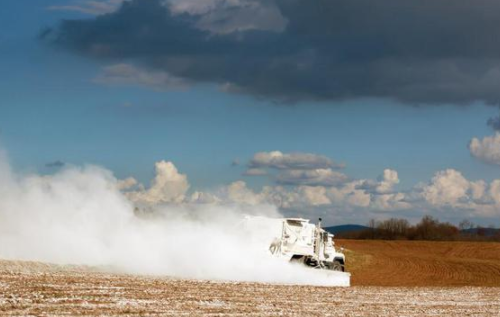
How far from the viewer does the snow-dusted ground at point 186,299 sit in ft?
73.3

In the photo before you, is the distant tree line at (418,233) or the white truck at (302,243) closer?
the white truck at (302,243)

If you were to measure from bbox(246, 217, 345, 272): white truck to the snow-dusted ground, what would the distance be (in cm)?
474

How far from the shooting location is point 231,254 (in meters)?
38.8

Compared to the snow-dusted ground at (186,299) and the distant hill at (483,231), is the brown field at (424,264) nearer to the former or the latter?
the snow-dusted ground at (186,299)

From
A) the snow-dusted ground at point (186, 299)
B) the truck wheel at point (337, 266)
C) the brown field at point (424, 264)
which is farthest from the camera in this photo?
the brown field at point (424, 264)

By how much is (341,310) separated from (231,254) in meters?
13.2

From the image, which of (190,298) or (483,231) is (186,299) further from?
(483,231)

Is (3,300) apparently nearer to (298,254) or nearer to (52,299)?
(52,299)

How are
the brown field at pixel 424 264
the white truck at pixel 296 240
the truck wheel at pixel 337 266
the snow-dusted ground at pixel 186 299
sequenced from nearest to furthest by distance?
1. the snow-dusted ground at pixel 186 299
2. the white truck at pixel 296 240
3. the truck wheel at pixel 337 266
4. the brown field at pixel 424 264

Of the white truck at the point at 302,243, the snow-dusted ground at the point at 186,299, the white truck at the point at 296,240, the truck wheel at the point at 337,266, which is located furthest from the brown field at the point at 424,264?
the snow-dusted ground at the point at 186,299

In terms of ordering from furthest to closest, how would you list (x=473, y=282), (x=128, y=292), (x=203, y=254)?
1. (x=473, y=282)
2. (x=203, y=254)
3. (x=128, y=292)

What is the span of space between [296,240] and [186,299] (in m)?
15.3

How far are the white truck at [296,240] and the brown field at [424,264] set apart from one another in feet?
25.3

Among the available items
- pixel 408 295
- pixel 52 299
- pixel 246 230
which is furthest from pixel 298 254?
pixel 52 299
